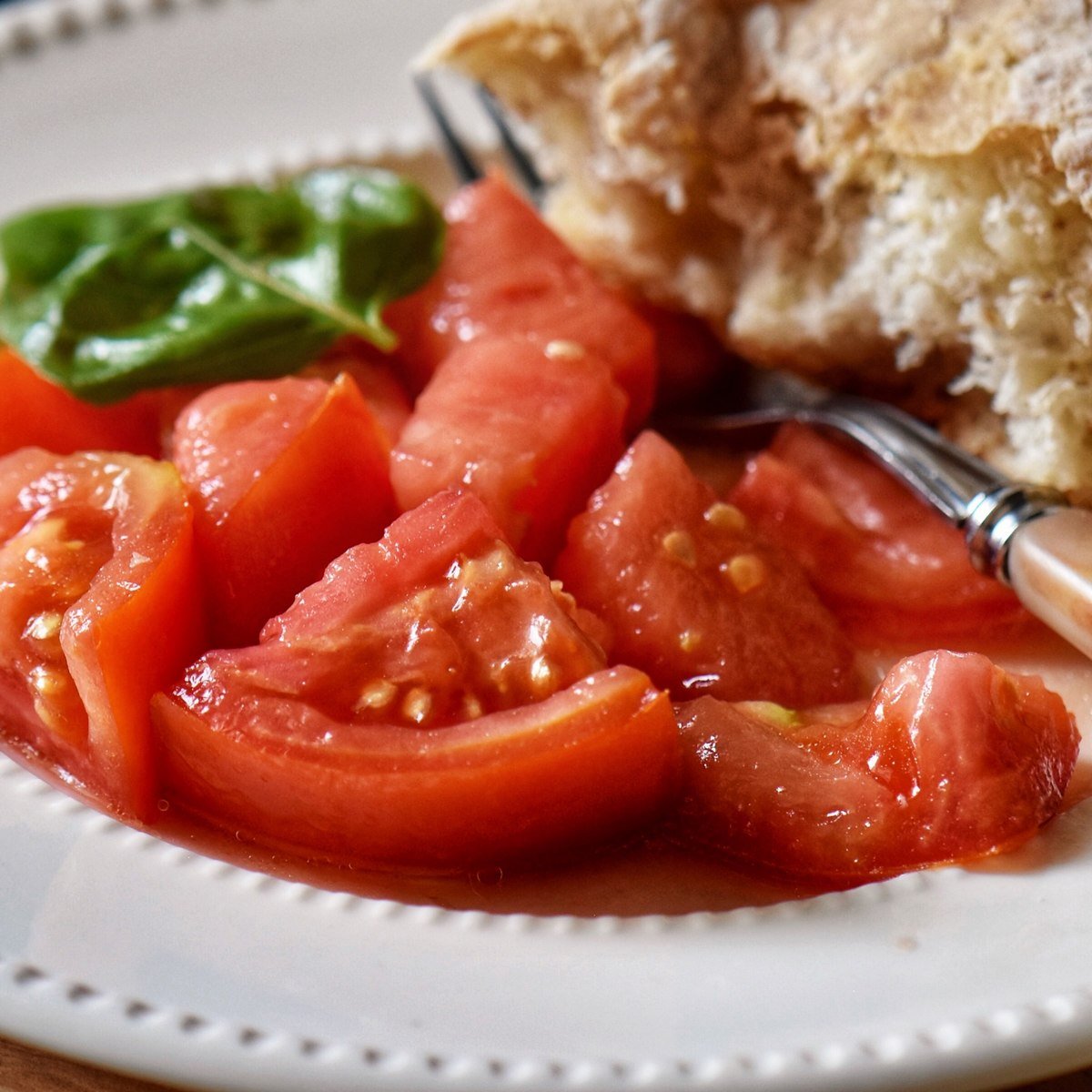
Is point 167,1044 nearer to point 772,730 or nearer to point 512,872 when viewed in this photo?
point 512,872

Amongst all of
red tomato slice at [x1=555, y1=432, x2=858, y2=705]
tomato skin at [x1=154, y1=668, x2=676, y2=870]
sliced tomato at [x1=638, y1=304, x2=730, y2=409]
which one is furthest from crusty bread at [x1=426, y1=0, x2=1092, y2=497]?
tomato skin at [x1=154, y1=668, x2=676, y2=870]

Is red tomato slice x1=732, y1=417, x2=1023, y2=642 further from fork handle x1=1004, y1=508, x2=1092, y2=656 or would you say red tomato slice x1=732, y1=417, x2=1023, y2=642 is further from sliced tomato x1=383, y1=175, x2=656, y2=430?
sliced tomato x1=383, y1=175, x2=656, y2=430

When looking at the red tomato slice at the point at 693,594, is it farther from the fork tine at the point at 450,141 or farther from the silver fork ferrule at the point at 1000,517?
the fork tine at the point at 450,141

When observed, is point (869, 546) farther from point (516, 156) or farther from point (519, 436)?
point (516, 156)

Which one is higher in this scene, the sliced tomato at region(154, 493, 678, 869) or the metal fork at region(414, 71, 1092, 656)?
the sliced tomato at region(154, 493, 678, 869)

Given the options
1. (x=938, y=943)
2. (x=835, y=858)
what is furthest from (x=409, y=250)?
(x=938, y=943)

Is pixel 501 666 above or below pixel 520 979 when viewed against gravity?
above

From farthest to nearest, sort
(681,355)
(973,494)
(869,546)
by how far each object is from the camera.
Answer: (681,355), (869,546), (973,494)

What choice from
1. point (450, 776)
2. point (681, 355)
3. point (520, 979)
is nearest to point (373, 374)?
point (681, 355)
